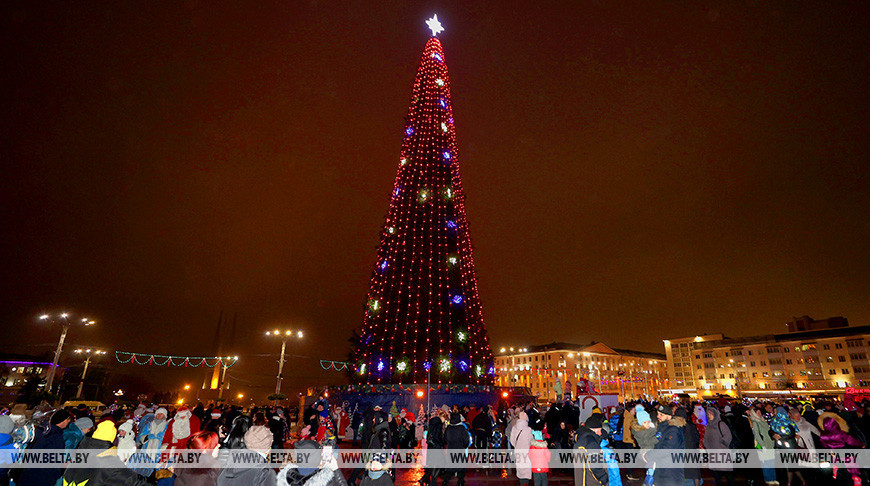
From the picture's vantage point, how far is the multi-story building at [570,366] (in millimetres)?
106812

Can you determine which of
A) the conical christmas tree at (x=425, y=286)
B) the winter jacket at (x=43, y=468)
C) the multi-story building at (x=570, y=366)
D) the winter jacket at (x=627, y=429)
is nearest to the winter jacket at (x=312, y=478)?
the winter jacket at (x=43, y=468)

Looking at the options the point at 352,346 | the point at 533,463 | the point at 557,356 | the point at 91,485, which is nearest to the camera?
the point at 91,485

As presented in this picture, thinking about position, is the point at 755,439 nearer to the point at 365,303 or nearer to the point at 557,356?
the point at 365,303

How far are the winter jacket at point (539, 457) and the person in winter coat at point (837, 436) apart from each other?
263 inches

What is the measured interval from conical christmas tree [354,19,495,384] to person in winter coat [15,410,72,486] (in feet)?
43.5

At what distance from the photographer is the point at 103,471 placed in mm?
5387

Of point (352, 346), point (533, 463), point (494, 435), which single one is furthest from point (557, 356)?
point (533, 463)

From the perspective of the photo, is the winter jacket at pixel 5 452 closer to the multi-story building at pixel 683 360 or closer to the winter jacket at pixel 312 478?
the winter jacket at pixel 312 478

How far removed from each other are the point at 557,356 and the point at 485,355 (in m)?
98.3

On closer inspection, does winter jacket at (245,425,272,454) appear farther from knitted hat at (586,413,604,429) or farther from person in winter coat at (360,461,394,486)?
knitted hat at (586,413,604,429)

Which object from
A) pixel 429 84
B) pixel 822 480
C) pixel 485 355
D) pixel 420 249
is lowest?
pixel 822 480

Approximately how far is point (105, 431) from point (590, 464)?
8.28 meters

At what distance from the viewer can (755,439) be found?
10266 millimetres

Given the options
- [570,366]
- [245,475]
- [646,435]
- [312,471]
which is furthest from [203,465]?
[570,366]
